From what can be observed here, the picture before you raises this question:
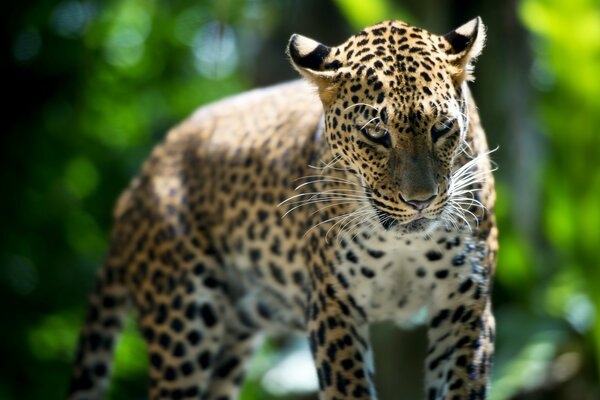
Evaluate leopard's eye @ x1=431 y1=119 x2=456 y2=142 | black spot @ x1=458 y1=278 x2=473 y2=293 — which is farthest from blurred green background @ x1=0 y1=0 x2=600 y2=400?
leopard's eye @ x1=431 y1=119 x2=456 y2=142

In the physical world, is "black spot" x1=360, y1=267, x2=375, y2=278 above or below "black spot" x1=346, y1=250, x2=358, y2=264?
below

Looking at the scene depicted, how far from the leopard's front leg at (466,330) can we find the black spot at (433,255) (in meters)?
0.15

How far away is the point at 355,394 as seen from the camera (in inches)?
245

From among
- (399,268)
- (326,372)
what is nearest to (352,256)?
(399,268)

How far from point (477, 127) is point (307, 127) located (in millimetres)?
1234

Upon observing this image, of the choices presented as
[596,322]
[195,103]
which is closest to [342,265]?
[596,322]

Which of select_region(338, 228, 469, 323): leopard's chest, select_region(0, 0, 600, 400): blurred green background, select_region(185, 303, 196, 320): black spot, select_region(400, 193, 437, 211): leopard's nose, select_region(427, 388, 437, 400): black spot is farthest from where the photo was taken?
select_region(0, 0, 600, 400): blurred green background

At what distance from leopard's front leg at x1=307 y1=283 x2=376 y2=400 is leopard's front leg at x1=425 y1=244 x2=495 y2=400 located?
0.45 meters

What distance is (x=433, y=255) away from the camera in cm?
602

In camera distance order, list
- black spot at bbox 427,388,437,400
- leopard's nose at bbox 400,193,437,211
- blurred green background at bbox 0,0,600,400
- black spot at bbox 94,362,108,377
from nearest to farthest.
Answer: leopard's nose at bbox 400,193,437,211, black spot at bbox 427,388,437,400, black spot at bbox 94,362,108,377, blurred green background at bbox 0,0,600,400

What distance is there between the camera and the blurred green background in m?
11.1

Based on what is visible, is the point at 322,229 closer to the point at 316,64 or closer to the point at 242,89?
the point at 316,64

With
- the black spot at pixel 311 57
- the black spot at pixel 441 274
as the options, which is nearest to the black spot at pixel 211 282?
the black spot at pixel 441 274

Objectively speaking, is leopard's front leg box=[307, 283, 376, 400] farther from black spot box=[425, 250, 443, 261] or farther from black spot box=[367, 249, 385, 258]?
black spot box=[425, 250, 443, 261]
